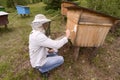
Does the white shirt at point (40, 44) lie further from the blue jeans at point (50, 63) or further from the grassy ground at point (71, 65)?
the grassy ground at point (71, 65)

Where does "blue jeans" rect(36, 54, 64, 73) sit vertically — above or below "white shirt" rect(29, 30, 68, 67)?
below

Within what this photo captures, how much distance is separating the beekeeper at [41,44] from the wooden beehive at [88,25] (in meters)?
0.30

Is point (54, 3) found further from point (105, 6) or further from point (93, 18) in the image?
point (93, 18)

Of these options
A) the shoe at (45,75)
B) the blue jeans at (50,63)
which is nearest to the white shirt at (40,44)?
the blue jeans at (50,63)

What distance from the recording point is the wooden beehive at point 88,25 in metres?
3.28

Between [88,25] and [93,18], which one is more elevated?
[93,18]

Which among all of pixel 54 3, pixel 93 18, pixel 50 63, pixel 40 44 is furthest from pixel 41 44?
pixel 54 3

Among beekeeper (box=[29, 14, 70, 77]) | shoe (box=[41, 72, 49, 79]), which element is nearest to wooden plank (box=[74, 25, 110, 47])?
beekeeper (box=[29, 14, 70, 77])

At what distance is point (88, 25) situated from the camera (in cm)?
331

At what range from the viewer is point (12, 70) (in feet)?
13.3

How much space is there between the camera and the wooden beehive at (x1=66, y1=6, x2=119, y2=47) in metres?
3.28

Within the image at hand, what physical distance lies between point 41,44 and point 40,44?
0.02 meters

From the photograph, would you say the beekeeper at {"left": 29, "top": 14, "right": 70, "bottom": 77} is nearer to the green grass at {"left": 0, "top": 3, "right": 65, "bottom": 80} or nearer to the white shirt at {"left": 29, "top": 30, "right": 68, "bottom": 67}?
the white shirt at {"left": 29, "top": 30, "right": 68, "bottom": 67}

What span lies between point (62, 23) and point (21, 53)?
343 cm
